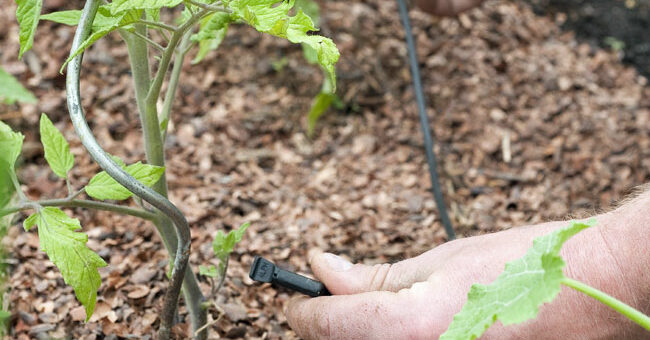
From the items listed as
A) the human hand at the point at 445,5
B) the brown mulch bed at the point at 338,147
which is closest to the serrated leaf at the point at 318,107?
the brown mulch bed at the point at 338,147

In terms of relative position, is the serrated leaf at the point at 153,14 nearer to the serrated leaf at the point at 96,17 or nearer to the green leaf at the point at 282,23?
the serrated leaf at the point at 96,17

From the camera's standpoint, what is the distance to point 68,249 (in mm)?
859

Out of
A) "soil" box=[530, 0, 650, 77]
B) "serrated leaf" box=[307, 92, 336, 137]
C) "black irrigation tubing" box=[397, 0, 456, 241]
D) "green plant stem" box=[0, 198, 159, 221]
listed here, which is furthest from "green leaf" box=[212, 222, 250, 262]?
"soil" box=[530, 0, 650, 77]

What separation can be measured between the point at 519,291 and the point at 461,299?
13.5 inches

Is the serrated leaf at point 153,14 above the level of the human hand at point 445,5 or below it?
above

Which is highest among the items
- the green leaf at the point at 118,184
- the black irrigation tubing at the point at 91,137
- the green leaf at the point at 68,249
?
the black irrigation tubing at the point at 91,137

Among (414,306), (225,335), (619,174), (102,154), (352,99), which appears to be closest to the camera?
(102,154)

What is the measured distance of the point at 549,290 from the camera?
2.05 ft

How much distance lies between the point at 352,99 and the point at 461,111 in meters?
0.38

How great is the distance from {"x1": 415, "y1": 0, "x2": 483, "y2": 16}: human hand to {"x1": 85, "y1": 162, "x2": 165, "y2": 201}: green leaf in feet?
5.25

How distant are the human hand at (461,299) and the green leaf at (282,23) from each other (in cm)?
39

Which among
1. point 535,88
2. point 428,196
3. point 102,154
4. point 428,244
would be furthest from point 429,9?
point 102,154

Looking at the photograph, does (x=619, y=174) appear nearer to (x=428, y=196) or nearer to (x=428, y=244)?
(x=428, y=196)

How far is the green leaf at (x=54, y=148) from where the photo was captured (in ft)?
3.19
